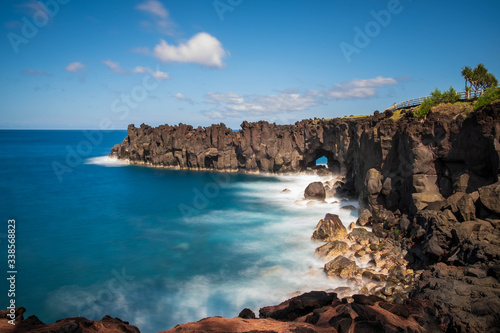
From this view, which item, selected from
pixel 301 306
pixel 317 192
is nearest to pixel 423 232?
pixel 301 306

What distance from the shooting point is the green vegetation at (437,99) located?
97.9 feet

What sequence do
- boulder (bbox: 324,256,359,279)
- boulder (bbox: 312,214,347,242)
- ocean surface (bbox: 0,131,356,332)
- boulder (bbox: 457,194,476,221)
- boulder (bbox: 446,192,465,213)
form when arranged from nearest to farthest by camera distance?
boulder (bbox: 457,194,476,221), boulder (bbox: 446,192,465,213), ocean surface (bbox: 0,131,356,332), boulder (bbox: 324,256,359,279), boulder (bbox: 312,214,347,242)

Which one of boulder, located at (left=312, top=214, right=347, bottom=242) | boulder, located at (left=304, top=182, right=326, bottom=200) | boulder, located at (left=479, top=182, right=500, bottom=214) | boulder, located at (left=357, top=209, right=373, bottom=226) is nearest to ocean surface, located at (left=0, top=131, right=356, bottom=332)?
boulder, located at (left=304, top=182, right=326, bottom=200)

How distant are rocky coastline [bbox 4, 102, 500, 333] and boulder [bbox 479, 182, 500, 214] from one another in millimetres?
49

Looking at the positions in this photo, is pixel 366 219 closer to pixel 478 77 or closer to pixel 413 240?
pixel 413 240

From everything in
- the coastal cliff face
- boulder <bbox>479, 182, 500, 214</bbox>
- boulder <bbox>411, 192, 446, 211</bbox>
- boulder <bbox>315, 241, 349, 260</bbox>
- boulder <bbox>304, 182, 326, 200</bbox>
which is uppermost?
the coastal cliff face

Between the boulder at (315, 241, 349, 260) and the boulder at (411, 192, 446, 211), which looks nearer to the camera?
the boulder at (411, 192, 446, 211)

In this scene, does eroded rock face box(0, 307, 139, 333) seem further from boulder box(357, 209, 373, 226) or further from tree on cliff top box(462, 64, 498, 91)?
tree on cliff top box(462, 64, 498, 91)

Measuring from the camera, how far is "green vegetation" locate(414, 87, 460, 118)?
29.8 m

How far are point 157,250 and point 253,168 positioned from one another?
152 ft

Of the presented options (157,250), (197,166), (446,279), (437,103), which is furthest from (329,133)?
(446,279)

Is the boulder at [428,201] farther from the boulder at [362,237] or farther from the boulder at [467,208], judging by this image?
the boulder at [362,237]

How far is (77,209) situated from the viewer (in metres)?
46.2

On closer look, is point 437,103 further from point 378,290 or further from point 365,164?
point 378,290
